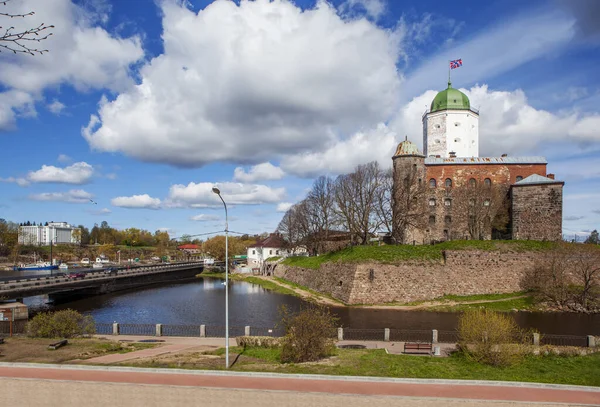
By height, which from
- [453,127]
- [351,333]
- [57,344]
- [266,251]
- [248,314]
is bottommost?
[248,314]

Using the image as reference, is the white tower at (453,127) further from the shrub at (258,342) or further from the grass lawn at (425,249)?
the shrub at (258,342)

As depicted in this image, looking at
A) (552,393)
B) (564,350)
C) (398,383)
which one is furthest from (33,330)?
(564,350)

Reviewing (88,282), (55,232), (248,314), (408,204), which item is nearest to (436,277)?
(408,204)

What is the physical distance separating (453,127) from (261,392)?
58.3m

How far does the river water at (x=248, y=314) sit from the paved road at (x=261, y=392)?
19102 millimetres

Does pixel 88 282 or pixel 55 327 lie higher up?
pixel 55 327

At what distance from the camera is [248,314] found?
38.0 metres

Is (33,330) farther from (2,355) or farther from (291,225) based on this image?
(291,225)

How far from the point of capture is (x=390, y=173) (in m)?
55.2

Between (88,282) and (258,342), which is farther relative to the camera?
(88,282)

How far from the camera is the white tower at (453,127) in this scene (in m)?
61.5

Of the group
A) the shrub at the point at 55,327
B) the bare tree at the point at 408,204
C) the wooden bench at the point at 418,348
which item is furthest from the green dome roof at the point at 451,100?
the shrub at the point at 55,327

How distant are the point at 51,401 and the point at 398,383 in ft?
36.6

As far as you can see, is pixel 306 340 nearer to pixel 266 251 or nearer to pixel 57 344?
pixel 57 344
